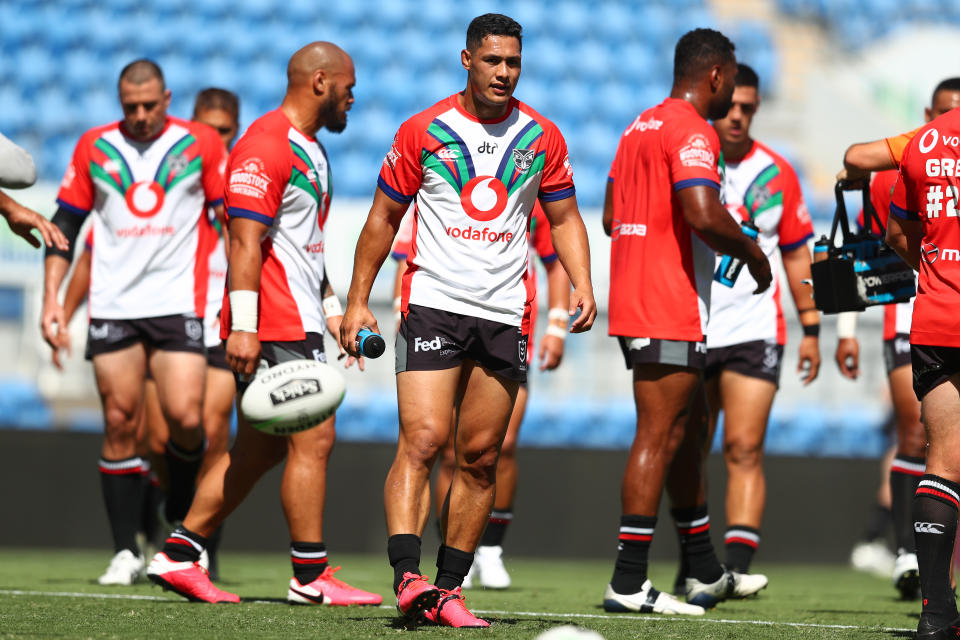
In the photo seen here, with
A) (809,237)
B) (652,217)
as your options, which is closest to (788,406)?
(809,237)

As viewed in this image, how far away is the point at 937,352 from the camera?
4035 mm

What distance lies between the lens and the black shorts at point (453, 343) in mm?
4320

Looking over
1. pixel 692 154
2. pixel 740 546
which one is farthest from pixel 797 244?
pixel 692 154

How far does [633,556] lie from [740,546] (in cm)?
113

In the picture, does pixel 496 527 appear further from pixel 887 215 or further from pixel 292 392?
pixel 292 392

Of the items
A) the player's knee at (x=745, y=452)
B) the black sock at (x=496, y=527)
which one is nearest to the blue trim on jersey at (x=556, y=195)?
the player's knee at (x=745, y=452)

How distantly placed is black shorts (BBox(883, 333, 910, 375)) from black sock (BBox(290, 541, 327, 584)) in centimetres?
291

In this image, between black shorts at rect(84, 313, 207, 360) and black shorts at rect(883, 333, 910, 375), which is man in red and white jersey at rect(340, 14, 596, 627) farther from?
black shorts at rect(883, 333, 910, 375)

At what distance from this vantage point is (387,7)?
13.5m

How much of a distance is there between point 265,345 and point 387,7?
29.3 ft

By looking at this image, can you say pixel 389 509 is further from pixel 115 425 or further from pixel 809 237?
pixel 809 237

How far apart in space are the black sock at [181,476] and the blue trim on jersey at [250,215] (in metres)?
1.77

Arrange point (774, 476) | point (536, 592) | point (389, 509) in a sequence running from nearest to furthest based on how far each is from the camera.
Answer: point (389, 509), point (536, 592), point (774, 476)

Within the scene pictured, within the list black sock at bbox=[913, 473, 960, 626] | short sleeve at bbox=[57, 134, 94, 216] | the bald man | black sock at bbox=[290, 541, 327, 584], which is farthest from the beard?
black sock at bbox=[913, 473, 960, 626]
